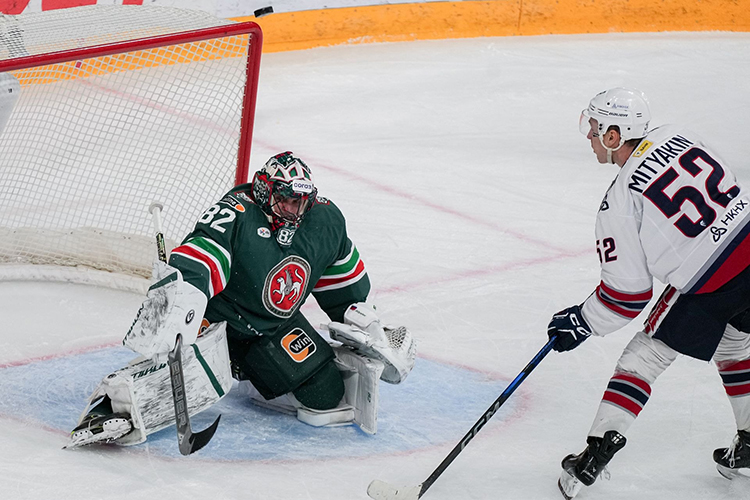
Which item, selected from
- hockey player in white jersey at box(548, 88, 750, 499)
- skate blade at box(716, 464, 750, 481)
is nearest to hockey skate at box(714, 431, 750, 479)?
skate blade at box(716, 464, 750, 481)

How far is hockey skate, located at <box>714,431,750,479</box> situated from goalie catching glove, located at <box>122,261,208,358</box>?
1.28 m

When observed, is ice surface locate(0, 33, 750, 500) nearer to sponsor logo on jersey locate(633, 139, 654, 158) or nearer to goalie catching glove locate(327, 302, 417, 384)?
goalie catching glove locate(327, 302, 417, 384)

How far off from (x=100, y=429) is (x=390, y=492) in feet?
2.24

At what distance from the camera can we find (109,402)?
7.86ft

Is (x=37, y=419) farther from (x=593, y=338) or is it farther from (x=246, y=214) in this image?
(x=593, y=338)

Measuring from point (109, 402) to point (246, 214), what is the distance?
56cm

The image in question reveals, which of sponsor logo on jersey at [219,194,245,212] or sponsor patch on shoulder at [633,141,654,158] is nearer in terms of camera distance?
sponsor patch on shoulder at [633,141,654,158]

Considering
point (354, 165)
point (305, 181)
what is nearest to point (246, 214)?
point (305, 181)

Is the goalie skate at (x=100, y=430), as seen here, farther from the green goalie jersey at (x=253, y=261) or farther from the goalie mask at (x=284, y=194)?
the goalie mask at (x=284, y=194)

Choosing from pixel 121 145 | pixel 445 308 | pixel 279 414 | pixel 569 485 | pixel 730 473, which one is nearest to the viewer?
pixel 569 485

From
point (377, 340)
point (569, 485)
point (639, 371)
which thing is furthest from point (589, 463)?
point (377, 340)

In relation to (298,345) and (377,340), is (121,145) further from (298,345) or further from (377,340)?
(377,340)

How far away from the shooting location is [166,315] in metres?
2.19

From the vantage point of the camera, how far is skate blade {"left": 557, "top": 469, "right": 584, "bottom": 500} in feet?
7.47
